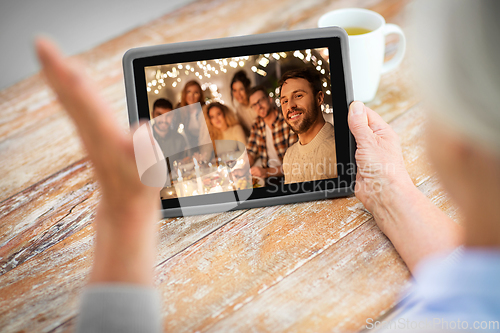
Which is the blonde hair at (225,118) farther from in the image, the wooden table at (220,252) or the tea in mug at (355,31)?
the tea in mug at (355,31)

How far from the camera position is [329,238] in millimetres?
551

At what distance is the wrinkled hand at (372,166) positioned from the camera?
22.3 inches

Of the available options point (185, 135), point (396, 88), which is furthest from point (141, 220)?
point (396, 88)

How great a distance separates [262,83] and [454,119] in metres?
0.31

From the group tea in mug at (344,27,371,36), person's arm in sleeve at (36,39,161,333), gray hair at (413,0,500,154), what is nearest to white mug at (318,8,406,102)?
tea in mug at (344,27,371,36)

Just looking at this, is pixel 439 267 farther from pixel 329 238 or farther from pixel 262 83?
pixel 262 83

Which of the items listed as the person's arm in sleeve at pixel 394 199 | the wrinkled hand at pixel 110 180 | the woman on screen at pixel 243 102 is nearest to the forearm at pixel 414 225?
the person's arm in sleeve at pixel 394 199

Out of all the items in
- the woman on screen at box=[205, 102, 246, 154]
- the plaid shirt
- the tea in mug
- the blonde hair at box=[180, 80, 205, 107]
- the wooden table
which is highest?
the tea in mug

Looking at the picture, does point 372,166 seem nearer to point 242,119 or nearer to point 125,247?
point 242,119

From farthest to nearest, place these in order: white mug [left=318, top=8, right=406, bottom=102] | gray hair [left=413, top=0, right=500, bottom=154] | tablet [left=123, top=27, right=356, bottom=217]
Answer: white mug [left=318, top=8, right=406, bottom=102]
tablet [left=123, top=27, right=356, bottom=217]
gray hair [left=413, top=0, right=500, bottom=154]

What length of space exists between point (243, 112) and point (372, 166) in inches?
9.2

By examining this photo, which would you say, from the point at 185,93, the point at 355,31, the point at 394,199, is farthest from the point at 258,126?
the point at 355,31

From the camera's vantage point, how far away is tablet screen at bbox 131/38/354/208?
22.4 inches

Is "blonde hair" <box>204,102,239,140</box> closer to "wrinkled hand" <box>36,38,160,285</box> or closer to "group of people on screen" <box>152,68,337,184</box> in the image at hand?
"group of people on screen" <box>152,68,337,184</box>
